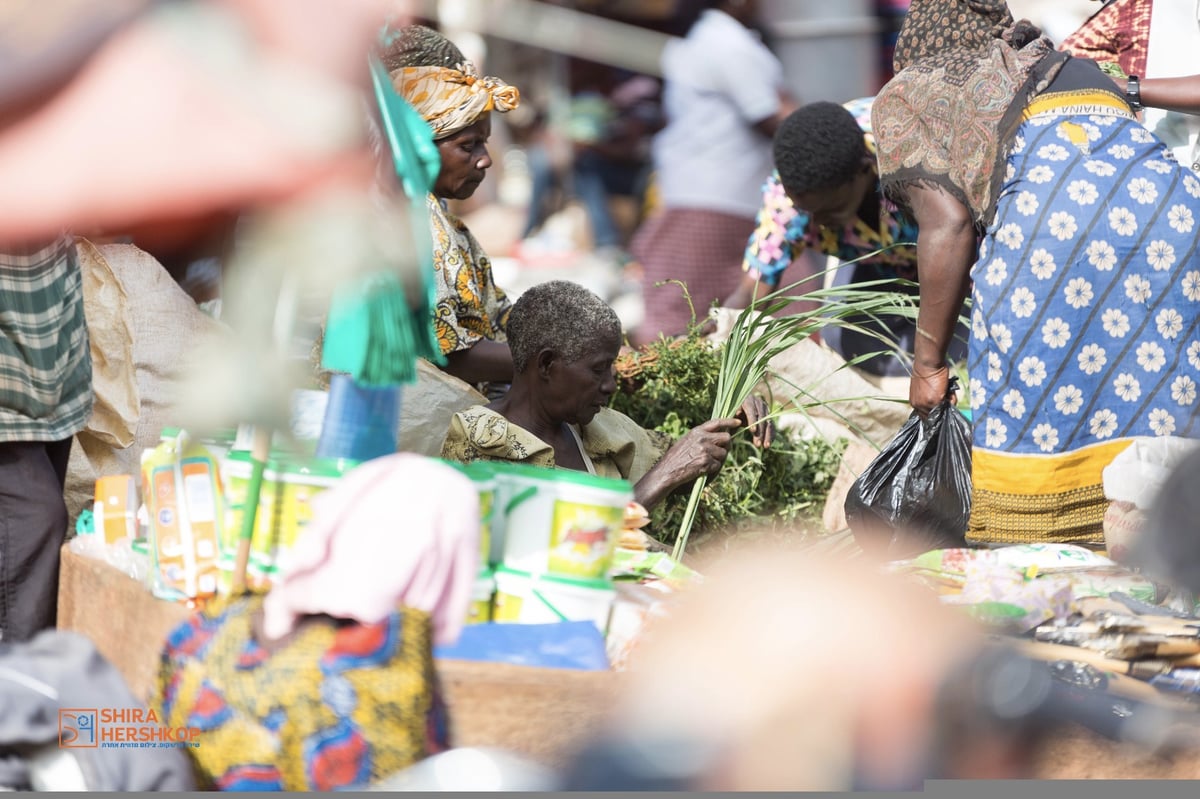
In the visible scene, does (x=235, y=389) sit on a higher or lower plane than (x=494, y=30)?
lower

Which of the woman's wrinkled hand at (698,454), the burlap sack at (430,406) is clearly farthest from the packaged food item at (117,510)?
the woman's wrinkled hand at (698,454)

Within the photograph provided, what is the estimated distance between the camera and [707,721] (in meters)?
1.91

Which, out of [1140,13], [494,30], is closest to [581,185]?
[494,30]

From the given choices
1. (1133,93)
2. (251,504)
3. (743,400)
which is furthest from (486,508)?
(1133,93)

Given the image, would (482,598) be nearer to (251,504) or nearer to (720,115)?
(251,504)

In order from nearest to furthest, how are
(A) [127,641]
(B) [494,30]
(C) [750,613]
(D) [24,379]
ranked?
(C) [750,613] < (A) [127,641] < (D) [24,379] < (B) [494,30]

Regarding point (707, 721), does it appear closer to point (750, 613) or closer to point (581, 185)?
point (750, 613)

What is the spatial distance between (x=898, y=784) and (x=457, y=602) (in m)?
0.74

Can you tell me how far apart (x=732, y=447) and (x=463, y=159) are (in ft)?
3.66

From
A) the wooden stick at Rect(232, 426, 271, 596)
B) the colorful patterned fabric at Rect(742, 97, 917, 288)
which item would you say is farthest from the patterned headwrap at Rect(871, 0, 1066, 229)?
the wooden stick at Rect(232, 426, 271, 596)

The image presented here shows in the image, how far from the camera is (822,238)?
181 inches

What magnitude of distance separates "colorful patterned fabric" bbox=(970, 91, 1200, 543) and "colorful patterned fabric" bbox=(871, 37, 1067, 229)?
0.05m

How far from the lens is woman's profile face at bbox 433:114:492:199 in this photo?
3.62 meters

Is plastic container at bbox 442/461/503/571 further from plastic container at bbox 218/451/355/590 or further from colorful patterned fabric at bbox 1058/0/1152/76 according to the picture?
colorful patterned fabric at bbox 1058/0/1152/76
